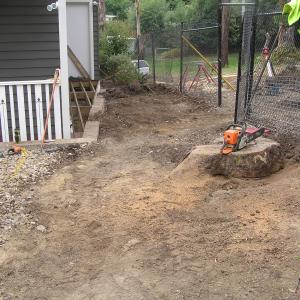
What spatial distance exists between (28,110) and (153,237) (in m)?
4.37

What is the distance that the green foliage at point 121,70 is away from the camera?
637 inches

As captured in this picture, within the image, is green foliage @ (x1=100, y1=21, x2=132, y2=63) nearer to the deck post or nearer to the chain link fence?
the chain link fence

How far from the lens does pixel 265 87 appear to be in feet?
27.0

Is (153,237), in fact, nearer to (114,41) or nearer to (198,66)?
(198,66)

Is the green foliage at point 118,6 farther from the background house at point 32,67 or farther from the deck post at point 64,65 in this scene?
the deck post at point 64,65

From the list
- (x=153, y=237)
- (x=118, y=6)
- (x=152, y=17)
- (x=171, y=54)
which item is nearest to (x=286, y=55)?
(x=153, y=237)

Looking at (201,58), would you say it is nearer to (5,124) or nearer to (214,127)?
(214,127)

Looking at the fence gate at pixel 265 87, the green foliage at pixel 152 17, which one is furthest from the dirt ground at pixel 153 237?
the green foliage at pixel 152 17

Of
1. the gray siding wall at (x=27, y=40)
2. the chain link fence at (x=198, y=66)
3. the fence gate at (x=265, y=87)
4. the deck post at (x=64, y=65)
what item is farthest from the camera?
the chain link fence at (x=198, y=66)

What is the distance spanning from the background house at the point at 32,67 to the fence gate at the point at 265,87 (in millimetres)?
2964

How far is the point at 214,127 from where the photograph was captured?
9.43m

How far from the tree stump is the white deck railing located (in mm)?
2788

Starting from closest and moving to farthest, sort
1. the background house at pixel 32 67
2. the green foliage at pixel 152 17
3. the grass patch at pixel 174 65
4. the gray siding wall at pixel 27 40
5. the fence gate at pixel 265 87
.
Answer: the fence gate at pixel 265 87
the background house at pixel 32 67
the gray siding wall at pixel 27 40
the grass patch at pixel 174 65
the green foliage at pixel 152 17

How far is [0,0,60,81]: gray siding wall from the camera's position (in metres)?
8.38
